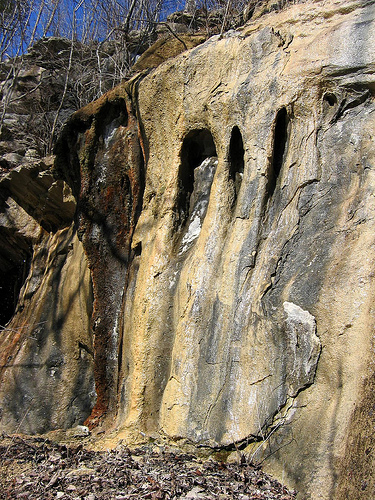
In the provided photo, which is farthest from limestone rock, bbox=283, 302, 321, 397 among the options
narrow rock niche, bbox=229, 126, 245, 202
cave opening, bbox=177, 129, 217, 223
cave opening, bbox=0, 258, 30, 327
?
cave opening, bbox=0, 258, 30, 327

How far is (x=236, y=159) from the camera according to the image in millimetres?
4219

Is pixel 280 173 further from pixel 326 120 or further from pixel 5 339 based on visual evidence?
pixel 5 339

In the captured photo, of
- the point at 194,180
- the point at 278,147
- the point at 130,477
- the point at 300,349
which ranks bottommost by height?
the point at 130,477

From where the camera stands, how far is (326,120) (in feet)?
12.1

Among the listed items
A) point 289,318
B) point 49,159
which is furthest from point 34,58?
point 289,318

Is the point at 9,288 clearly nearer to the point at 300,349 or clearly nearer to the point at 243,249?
the point at 243,249

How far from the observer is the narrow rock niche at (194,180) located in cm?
450

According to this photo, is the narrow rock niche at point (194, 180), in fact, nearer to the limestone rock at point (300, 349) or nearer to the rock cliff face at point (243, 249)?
the rock cliff face at point (243, 249)

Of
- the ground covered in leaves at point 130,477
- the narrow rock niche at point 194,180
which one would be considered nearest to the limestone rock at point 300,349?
the ground covered in leaves at point 130,477

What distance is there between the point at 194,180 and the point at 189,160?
0.61 ft

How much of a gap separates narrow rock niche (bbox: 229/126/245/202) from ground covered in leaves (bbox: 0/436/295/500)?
6.67ft

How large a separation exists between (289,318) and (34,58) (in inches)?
378

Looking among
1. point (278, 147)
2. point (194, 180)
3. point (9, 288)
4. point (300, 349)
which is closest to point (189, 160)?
point (194, 180)

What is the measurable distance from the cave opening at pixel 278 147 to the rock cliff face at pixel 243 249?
13mm
